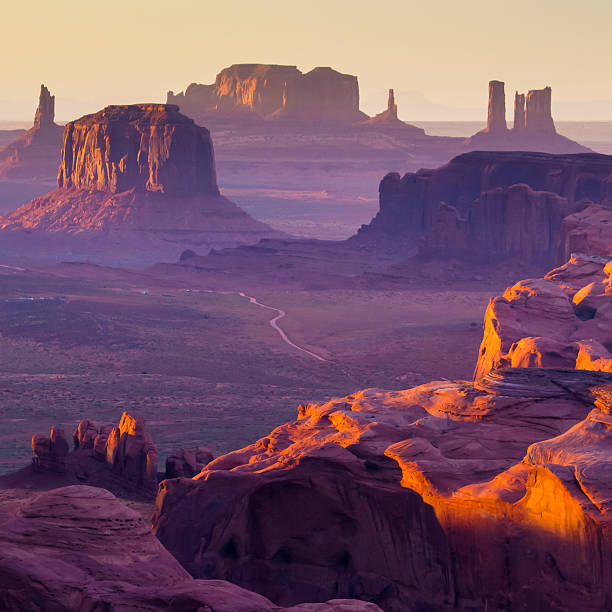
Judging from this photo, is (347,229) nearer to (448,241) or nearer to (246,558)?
(448,241)

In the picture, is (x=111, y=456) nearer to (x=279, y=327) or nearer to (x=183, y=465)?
(x=183, y=465)

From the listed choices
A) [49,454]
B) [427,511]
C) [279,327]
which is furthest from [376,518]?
[279,327]

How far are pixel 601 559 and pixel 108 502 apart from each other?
289 inches

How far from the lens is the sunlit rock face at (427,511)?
17797 mm

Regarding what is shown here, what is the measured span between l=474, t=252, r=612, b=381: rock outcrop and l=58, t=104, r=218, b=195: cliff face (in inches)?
3288

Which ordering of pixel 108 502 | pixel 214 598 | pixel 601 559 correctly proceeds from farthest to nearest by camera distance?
pixel 601 559
pixel 108 502
pixel 214 598

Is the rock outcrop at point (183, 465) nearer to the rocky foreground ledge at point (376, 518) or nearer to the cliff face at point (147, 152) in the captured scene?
the rocky foreground ledge at point (376, 518)

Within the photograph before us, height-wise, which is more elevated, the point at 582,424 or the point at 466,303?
the point at 582,424

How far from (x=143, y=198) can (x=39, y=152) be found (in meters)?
65.8

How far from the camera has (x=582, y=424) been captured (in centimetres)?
1972

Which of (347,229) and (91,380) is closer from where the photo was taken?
(91,380)

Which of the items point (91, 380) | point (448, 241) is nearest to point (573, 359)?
point (91, 380)

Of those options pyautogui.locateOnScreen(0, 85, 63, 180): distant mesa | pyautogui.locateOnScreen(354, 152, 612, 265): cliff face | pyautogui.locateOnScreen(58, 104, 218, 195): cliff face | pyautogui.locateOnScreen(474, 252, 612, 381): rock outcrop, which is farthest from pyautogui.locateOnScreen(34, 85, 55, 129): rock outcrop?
pyautogui.locateOnScreen(474, 252, 612, 381): rock outcrop

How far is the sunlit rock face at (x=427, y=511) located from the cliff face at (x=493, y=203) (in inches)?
2314
